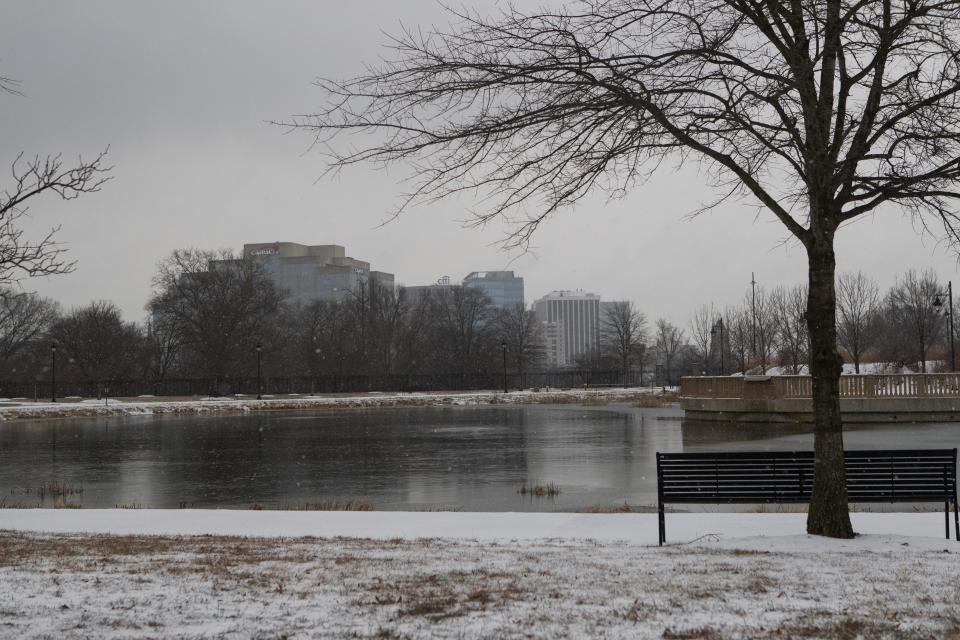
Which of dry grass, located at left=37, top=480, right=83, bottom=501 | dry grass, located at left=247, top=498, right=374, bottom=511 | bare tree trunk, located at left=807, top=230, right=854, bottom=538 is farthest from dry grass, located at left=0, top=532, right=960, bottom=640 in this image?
dry grass, located at left=37, top=480, right=83, bottom=501

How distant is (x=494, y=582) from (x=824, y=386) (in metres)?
4.74

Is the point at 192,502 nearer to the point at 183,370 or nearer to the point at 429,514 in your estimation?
the point at 429,514

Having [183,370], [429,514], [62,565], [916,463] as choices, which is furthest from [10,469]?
[183,370]

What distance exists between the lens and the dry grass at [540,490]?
14481mm

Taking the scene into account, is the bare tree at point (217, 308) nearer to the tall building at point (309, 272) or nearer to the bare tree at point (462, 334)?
the bare tree at point (462, 334)

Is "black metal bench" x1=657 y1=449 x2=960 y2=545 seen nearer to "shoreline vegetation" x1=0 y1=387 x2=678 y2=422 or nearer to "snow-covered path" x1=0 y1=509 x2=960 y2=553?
"snow-covered path" x1=0 y1=509 x2=960 y2=553

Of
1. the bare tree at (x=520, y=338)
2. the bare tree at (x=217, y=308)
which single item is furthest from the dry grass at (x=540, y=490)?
the bare tree at (x=520, y=338)

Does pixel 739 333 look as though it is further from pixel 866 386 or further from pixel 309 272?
pixel 309 272

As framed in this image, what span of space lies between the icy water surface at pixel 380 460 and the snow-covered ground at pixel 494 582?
14.5 feet

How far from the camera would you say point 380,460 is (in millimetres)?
21062

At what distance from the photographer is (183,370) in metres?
84.5

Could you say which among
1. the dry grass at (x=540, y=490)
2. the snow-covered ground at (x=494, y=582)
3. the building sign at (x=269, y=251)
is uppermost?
the building sign at (x=269, y=251)

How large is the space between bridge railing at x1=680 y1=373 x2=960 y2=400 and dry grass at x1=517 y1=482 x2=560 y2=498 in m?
18.3

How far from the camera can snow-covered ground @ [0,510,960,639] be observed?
4602mm
